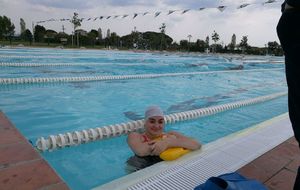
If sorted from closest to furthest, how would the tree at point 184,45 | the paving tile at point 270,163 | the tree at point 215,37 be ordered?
1. the paving tile at point 270,163
2. the tree at point 184,45
3. the tree at point 215,37

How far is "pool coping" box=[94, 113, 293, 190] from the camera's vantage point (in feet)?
7.84

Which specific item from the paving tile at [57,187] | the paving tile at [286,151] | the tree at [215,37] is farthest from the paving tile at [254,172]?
the tree at [215,37]

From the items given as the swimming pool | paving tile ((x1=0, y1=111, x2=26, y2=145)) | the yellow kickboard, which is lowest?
the swimming pool

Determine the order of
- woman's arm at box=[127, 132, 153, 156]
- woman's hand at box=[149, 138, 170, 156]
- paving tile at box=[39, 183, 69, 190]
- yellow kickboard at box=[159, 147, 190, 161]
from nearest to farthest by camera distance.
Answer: paving tile at box=[39, 183, 69, 190] → yellow kickboard at box=[159, 147, 190, 161] → woman's hand at box=[149, 138, 170, 156] → woman's arm at box=[127, 132, 153, 156]

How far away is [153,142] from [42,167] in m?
1.40

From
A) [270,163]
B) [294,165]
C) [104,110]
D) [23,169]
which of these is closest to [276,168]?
[270,163]

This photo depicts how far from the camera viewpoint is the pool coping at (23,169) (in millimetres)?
2125

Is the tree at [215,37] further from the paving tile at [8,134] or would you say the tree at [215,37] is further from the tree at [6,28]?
the paving tile at [8,134]

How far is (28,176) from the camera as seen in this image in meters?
2.24

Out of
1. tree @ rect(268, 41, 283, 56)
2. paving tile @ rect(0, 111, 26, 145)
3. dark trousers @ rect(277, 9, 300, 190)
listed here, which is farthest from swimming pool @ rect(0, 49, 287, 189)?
tree @ rect(268, 41, 283, 56)

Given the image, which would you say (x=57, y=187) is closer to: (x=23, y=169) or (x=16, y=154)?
(x=23, y=169)

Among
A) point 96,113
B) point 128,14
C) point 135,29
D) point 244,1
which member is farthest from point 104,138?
point 135,29

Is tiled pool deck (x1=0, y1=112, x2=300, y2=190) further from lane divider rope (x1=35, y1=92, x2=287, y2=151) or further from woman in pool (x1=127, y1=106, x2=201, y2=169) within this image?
woman in pool (x1=127, y1=106, x2=201, y2=169)

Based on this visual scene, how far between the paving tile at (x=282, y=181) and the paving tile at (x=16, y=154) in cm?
199
